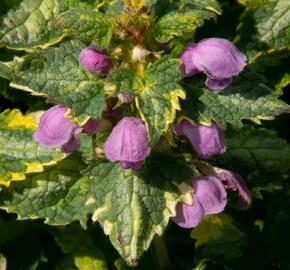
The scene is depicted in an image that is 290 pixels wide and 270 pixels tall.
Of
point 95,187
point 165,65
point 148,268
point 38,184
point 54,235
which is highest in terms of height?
point 165,65

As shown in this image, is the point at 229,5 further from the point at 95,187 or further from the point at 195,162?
the point at 95,187

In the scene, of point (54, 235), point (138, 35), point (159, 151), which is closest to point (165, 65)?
point (138, 35)

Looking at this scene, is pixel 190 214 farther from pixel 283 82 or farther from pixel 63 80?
pixel 283 82

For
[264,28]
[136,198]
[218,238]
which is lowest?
[218,238]

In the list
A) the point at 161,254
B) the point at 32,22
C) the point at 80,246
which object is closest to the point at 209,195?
the point at 161,254

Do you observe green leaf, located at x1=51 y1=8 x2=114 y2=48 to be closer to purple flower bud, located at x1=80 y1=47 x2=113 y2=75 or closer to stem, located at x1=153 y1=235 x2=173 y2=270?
purple flower bud, located at x1=80 y1=47 x2=113 y2=75

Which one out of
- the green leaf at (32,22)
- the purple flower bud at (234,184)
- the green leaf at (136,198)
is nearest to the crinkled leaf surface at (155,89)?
the green leaf at (136,198)

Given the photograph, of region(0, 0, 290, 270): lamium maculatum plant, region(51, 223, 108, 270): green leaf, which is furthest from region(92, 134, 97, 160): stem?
region(51, 223, 108, 270): green leaf
